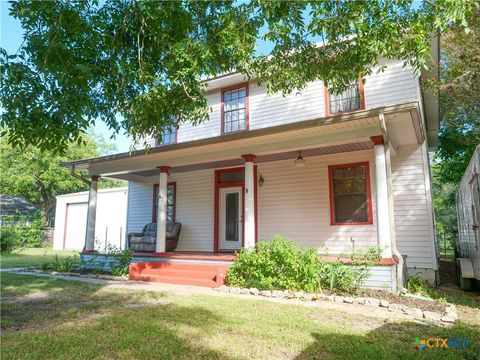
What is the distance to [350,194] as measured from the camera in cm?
873

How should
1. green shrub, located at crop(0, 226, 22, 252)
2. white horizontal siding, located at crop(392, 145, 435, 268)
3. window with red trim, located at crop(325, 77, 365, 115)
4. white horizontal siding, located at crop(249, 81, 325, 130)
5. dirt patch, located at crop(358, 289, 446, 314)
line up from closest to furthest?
dirt patch, located at crop(358, 289, 446, 314)
white horizontal siding, located at crop(392, 145, 435, 268)
window with red trim, located at crop(325, 77, 365, 115)
white horizontal siding, located at crop(249, 81, 325, 130)
green shrub, located at crop(0, 226, 22, 252)

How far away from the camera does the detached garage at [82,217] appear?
661 inches

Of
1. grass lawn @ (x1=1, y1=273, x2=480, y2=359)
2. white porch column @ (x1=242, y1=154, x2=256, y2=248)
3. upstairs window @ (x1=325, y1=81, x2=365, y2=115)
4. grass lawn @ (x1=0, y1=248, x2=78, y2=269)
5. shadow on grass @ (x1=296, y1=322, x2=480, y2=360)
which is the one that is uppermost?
upstairs window @ (x1=325, y1=81, x2=365, y2=115)

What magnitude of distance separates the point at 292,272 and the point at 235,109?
20.3 ft

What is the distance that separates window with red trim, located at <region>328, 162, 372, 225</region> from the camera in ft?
27.9

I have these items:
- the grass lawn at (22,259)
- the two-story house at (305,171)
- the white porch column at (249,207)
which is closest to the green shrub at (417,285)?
the two-story house at (305,171)

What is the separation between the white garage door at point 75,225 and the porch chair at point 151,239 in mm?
9239

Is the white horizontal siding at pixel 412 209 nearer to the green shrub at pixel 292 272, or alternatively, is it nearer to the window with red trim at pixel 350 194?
the window with red trim at pixel 350 194

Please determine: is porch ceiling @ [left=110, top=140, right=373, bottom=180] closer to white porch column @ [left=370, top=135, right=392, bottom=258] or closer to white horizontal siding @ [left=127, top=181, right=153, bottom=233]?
white horizontal siding @ [left=127, top=181, right=153, bottom=233]

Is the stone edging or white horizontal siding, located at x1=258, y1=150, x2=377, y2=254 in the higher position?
white horizontal siding, located at x1=258, y1=150, x2=377, y2=254

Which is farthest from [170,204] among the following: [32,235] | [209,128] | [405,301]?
[32,235]

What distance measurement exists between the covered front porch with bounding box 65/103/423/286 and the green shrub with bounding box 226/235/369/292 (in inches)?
28.2

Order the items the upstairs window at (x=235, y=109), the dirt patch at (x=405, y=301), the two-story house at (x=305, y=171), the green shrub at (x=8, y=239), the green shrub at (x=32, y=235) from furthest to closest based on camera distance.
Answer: the green shrub at (x=32, y=235)
the green shrub at (x=8, y=239)
the upstairs window at (x=235, y=109)
the two-story house at (x=305, y=171)
the dirt patch at (x=405, y=301)

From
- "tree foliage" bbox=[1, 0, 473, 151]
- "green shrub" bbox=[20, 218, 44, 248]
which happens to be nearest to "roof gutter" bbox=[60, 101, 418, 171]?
Answer: "tree foliage" bbox=[1, 0, 473, 151]
